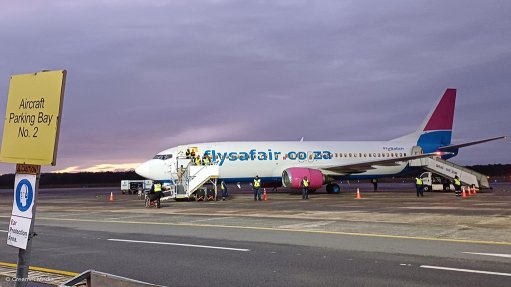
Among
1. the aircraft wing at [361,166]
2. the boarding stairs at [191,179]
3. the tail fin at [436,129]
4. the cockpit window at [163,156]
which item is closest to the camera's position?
the boarding stairs at [191,179]

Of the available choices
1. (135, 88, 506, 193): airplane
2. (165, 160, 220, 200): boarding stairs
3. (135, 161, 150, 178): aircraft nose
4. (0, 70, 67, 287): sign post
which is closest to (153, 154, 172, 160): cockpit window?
(135, 88, 506, 193): airplane

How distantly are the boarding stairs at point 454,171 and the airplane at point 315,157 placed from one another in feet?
3.43

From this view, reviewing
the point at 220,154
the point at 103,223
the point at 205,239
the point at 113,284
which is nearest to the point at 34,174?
the point at 113,284

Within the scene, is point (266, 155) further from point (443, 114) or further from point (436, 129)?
point (443, 114)

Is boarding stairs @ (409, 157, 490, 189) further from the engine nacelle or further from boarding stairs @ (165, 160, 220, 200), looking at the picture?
boarding stairs @ (165, 160, 220, 200)

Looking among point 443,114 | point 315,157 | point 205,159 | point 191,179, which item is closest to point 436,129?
point 443,114

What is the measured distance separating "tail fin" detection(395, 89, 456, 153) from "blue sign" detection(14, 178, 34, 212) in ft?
150

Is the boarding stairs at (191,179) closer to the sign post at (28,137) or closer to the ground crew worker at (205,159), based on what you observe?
the ground crew worker at (205,159)

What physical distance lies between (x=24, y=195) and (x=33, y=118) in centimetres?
90

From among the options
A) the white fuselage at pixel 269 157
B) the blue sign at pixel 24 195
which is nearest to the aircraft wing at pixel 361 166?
the white fuselage at pixel 269 157

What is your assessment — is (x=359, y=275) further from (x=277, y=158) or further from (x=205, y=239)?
(x=277, y=158)

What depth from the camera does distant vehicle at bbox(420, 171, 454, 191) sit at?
41.4m

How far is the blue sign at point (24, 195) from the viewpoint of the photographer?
17.3 feet

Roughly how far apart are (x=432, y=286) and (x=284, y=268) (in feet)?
8.86
